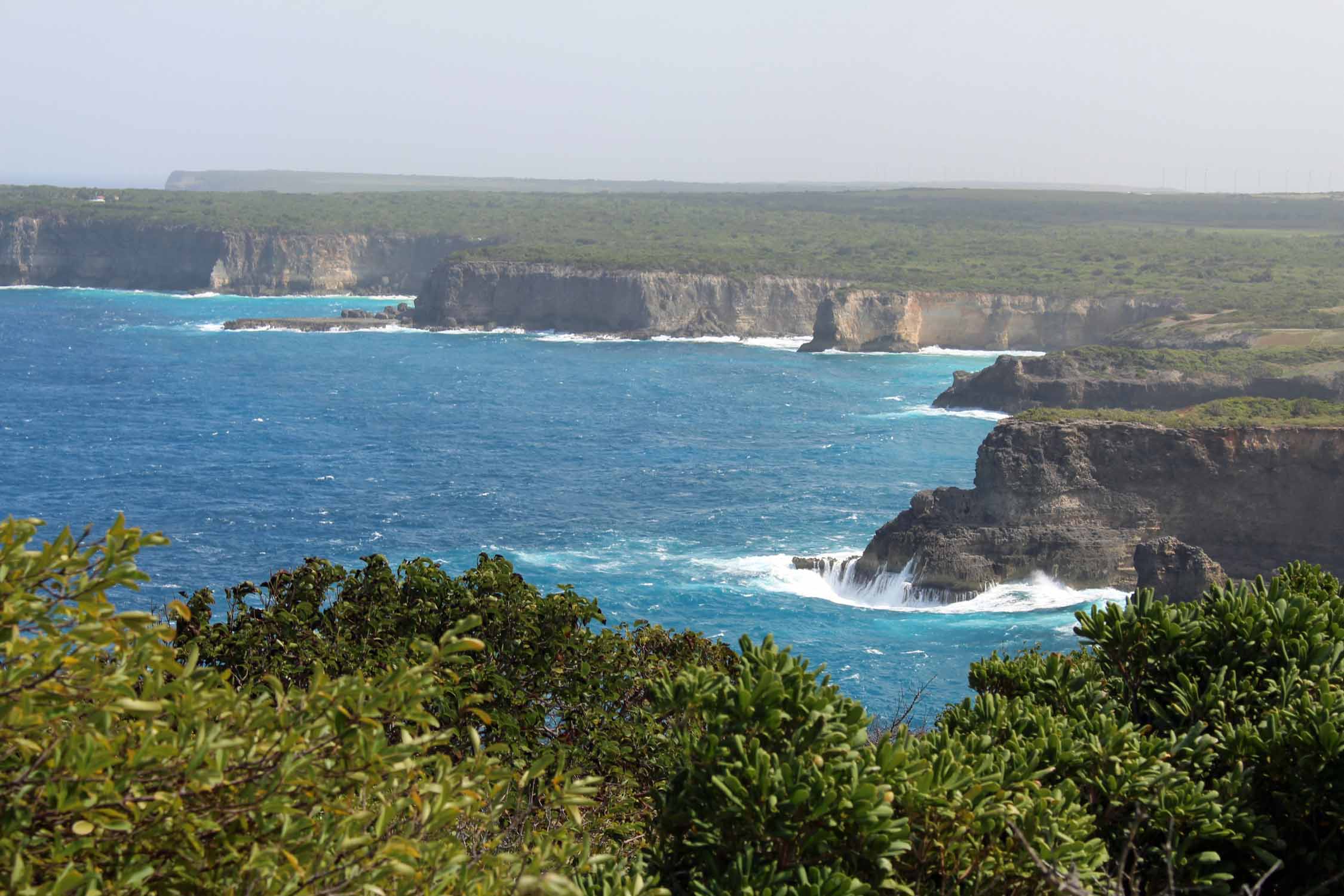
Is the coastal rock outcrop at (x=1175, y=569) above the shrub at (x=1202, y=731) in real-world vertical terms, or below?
below

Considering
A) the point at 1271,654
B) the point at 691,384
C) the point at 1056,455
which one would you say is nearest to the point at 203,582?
the point at 1056,455

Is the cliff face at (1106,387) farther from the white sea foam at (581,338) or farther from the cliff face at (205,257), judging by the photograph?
the cliff face at (205,257)

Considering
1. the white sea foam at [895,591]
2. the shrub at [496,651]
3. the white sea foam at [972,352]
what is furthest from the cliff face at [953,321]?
the shrub at [496,651]

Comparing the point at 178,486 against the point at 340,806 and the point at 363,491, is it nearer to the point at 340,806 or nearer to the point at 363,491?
the point at 363,491

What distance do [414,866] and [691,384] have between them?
3726 inches

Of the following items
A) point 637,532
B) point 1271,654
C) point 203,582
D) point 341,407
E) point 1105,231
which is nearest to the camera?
point 1271,654

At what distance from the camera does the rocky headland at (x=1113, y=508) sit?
48.1m

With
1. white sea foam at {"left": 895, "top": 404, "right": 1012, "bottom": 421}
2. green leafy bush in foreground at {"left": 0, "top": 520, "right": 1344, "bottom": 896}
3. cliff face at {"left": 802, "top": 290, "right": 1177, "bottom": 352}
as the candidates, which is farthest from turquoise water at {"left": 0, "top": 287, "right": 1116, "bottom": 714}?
green leafy bush in foreground at {"left": 0, "top": 520, "right": 1344, "bottom": 896}

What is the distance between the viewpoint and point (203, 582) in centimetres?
4519

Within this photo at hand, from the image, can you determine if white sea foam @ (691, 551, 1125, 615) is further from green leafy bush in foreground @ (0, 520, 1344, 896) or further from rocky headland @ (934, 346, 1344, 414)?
green leafy bush in foreground @ (0, 520, 1344, 896)

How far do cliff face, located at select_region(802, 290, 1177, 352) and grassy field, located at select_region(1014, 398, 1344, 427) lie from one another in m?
61.9

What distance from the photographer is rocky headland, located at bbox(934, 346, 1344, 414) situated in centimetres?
7300

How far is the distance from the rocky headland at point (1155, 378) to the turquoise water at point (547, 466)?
3.81 meters

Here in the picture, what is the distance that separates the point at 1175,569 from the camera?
42.9m
